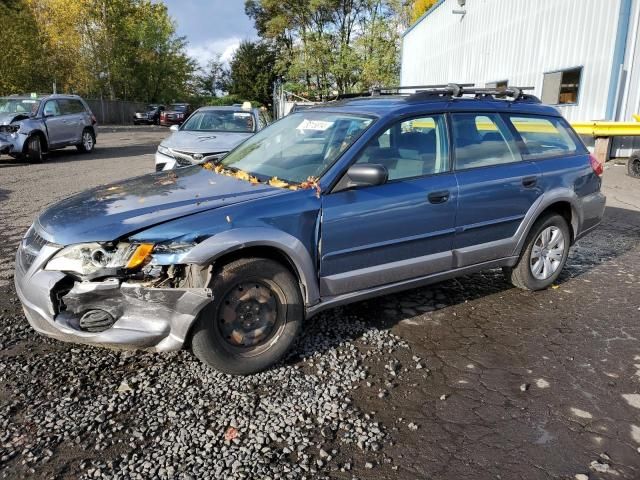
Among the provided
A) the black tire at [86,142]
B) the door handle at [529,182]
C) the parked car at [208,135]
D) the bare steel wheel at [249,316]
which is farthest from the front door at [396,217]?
the black tire at [86,142]

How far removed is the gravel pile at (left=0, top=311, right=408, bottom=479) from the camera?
254cm

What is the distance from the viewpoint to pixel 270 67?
52844 millimetres

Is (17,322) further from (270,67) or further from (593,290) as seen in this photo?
(270,67)

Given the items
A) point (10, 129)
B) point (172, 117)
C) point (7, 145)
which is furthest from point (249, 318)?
point (172, 117)

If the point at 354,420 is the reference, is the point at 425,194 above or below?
above

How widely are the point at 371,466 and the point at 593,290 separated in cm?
353

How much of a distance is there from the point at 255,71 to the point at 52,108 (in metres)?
40.7

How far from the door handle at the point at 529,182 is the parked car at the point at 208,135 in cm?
486

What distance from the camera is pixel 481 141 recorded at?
14.3ft

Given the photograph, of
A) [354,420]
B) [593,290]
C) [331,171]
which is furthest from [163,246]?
[593,290]

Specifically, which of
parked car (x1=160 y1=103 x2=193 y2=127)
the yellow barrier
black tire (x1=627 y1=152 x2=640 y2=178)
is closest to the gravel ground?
black tire (x1=627 y1=152 x2=640 y2=178)

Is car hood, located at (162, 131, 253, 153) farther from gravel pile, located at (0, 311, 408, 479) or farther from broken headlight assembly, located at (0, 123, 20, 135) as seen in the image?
broken headlight assembly, located at (0, 123, 20, 135)

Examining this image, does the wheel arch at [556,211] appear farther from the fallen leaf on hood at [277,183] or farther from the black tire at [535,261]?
the fallen leaf on hood at [277,183]

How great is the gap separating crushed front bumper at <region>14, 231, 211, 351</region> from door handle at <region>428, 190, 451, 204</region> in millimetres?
1853
